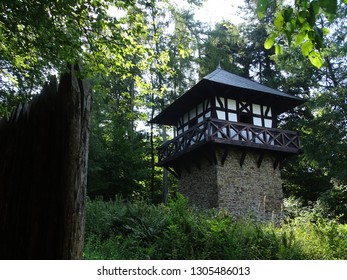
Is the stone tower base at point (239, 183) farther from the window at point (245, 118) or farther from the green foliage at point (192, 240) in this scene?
the green foliage at point (192, 240)

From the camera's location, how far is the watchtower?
52.1 feet

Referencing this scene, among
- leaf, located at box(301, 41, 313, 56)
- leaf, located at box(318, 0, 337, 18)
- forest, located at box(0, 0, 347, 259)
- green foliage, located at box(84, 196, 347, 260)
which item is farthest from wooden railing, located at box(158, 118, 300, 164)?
leaf, located at box(318, 0, 337, 18)

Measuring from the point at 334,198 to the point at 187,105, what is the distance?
8893 millimetres

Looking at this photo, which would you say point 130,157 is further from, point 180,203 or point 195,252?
point 195,252

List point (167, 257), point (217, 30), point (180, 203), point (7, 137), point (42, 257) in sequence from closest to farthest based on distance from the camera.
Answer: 1. point (42, 257)
2. point (7, 137)
3. point (167, 257)
4. point (180, 203)
5. point (217, 30)

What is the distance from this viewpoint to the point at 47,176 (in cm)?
179

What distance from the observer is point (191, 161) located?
58.5 feet

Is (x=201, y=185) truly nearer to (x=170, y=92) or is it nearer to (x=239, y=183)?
(x=239, y=183)

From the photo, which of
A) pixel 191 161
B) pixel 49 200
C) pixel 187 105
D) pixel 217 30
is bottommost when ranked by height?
pixel 49 200

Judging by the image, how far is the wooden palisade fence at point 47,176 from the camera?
1.72 meters

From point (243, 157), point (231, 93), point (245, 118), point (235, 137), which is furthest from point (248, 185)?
point (231, 93)

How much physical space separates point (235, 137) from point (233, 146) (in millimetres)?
461

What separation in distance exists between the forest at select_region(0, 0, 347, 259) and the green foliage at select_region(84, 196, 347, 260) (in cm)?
3

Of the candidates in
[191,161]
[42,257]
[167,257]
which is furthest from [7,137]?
[191,161]
